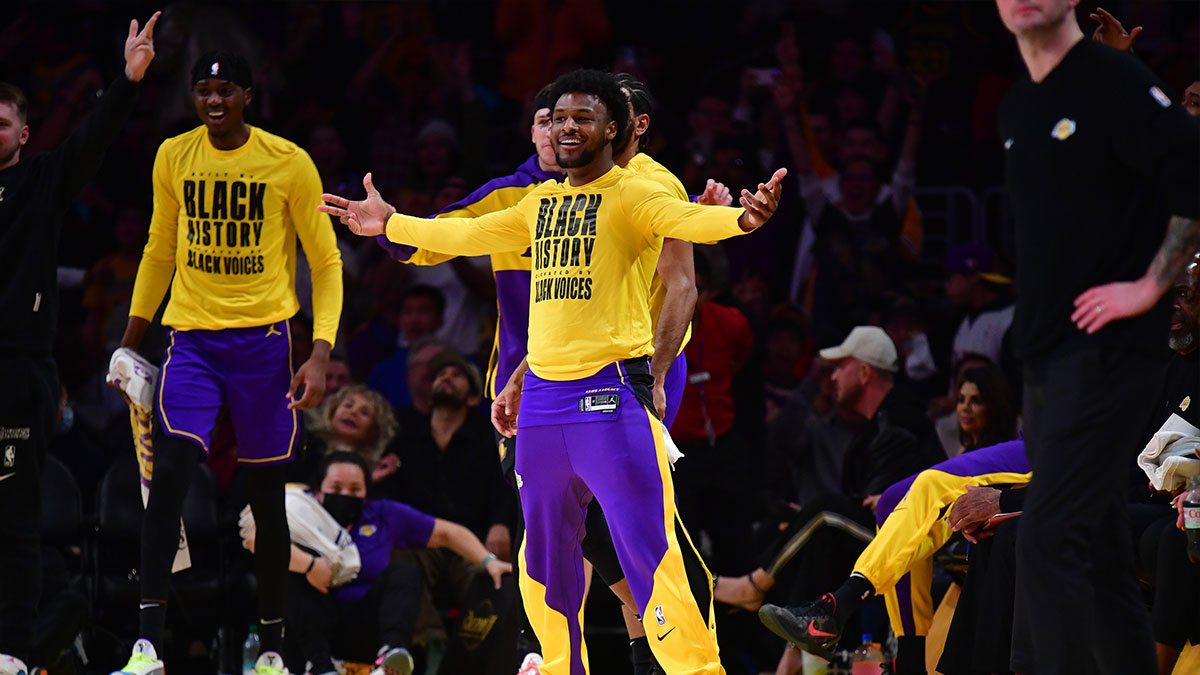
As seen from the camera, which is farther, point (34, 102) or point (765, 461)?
point (34, 102)

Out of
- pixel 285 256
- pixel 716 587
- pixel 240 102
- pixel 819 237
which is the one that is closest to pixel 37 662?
pixel 285 256

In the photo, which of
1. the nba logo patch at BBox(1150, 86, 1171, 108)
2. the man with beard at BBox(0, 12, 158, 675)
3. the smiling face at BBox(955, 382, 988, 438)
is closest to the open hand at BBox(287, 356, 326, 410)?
the man with beard at BBox(0, 12, 158, 675)

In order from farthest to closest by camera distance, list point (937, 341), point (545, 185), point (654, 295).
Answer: point (937, 341), point (654, 295), point (545, 185)

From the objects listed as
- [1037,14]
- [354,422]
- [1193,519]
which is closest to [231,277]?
[354,422]

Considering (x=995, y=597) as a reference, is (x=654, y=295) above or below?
above

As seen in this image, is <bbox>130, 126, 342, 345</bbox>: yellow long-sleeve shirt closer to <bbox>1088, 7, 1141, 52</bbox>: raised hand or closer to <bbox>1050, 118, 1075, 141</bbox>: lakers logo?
<bbox>1088, 7, 1141, 52</bbox>: raised hand

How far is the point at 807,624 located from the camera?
5.51 m

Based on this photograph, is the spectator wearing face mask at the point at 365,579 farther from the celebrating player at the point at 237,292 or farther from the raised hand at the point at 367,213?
the raised hand at the point at 367,213

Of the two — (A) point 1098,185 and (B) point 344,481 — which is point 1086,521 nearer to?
(A) point 1098,185

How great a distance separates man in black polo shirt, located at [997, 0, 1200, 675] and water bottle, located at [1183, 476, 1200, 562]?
0.90 m

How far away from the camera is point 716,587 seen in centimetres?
684

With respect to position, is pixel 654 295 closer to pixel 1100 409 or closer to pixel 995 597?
pixel 995 597

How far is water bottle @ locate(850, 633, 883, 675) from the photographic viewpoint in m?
6.11

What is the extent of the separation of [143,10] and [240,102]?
4.12 meters
